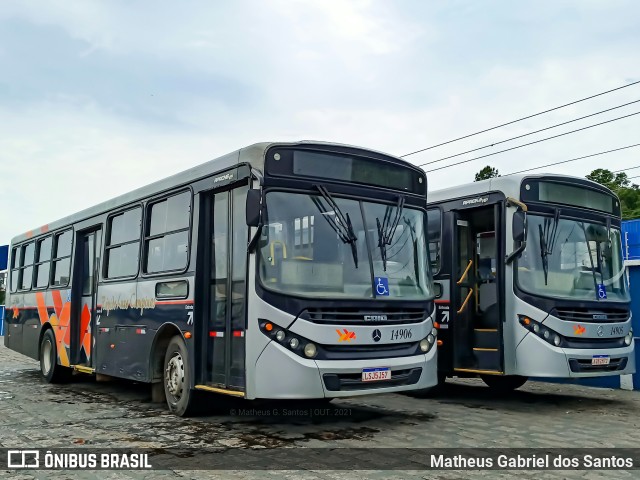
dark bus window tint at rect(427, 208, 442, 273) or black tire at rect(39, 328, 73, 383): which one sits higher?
dark bus window tint at rect(427, 208, 442, 273)

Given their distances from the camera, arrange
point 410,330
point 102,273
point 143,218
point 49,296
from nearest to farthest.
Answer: point 410,330 < point 143,218 < point 102,273 < point 49,296

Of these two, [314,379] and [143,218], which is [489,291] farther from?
[143,218]

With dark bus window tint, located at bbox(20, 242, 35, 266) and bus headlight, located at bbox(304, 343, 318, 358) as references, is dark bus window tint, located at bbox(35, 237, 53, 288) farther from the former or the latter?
bus headlight, located at bbox(304, 343, 318, 358)

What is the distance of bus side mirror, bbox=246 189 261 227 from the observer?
6.97 meters

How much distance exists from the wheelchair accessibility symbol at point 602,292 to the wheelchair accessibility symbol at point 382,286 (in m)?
3.95

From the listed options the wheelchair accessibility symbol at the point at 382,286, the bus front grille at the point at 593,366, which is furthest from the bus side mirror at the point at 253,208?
the bus front grille at the point at 593,366

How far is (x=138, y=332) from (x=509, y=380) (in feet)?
20.0

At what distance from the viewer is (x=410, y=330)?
7.79 m

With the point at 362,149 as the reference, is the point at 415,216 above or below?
below

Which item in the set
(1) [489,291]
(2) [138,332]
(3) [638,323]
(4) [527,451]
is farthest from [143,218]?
(3) [638,323]

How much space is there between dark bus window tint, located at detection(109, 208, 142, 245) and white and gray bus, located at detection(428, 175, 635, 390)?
4.58m

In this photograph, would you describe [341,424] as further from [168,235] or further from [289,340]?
[168,235]

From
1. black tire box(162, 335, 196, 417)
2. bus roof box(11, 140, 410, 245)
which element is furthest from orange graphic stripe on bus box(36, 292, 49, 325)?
black tire box(162, 335, 196, 417)

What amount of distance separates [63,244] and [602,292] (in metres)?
9.69
